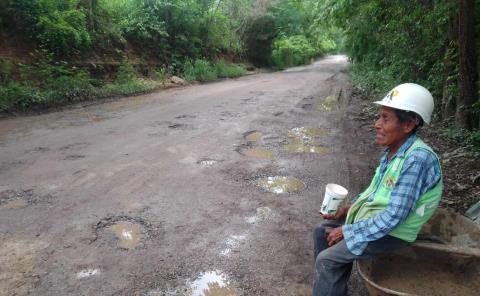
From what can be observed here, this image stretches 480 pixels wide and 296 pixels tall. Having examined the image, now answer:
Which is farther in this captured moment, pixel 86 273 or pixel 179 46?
pixel 179 46

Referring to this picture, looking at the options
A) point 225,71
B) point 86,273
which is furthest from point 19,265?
point 225,71

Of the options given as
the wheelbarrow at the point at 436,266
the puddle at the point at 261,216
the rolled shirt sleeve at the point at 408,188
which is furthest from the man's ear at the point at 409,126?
the puddle at the point at 261,216

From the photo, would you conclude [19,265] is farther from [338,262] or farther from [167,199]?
[338,262]

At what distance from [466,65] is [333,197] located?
497 cm

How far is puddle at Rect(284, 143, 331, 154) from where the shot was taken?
6961mm

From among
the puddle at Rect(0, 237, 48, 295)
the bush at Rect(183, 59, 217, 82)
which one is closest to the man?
the puddle at Rect(0, 237, 48, 295)

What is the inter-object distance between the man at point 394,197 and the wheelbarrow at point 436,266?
16 centimetres

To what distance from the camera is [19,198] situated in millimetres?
4871

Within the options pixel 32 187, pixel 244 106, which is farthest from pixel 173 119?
pixel 32 187

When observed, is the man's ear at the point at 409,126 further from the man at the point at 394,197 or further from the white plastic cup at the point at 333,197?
the white plastic cup at the point at 333,197

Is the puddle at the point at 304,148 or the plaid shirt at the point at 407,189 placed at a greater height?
the plaid shirt at the point at 407,189

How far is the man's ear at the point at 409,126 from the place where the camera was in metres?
2.37

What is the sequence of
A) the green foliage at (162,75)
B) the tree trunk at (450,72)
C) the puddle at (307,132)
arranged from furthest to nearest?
the green foliage at (162,75) < the puddle at (307,132) < the tree trunk at (450,72)

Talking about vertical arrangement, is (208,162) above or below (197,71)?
above
